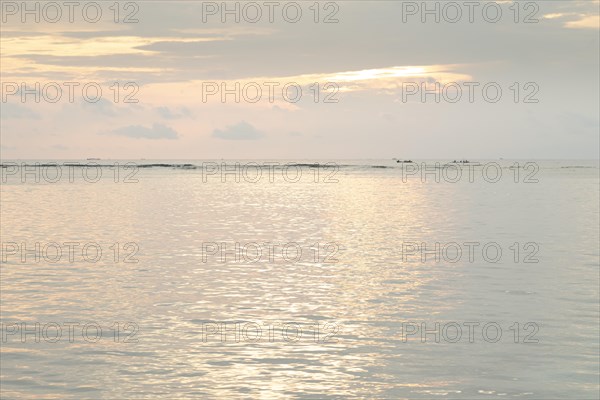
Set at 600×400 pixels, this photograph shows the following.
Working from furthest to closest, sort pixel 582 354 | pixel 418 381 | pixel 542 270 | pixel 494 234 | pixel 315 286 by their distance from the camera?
1. pixel 494 234
2. pixel 542 270
3. pixel 315 286
4. pixel 582 354
5. pixel 418 381

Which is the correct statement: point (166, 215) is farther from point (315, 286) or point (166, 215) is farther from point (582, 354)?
point (582, 354)

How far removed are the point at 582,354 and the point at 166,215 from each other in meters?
44.3

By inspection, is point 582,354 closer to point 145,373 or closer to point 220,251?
point 145,373

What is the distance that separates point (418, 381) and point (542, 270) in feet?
57.0

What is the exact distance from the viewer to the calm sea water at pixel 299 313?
16.1 meters

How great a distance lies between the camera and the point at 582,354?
18312mm

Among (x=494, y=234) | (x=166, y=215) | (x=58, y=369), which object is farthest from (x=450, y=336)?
(x=166, y=215)

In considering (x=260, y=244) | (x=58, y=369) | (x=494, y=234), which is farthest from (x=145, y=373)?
(x=494, y=234)

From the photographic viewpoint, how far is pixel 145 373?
54.2 ft

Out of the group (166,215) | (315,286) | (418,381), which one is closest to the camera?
(418,381)

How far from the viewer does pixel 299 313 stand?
22.8 m

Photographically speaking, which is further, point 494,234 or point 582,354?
point 494,234

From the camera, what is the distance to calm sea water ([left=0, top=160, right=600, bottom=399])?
1614 cm

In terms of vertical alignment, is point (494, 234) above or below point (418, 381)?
above
